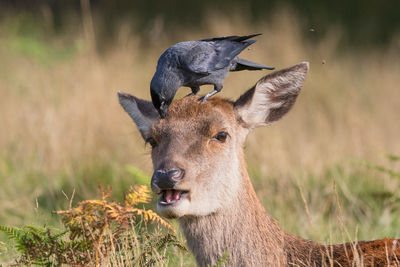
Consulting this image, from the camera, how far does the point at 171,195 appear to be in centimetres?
392

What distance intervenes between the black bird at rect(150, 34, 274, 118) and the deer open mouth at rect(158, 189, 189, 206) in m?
0.46

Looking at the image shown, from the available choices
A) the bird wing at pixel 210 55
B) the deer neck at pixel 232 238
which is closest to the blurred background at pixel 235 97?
the deer neck at pixel 232 238

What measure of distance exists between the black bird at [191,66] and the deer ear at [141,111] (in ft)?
2.78

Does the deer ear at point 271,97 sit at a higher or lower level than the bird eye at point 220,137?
higher

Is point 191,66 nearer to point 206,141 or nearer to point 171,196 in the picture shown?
point 206,141

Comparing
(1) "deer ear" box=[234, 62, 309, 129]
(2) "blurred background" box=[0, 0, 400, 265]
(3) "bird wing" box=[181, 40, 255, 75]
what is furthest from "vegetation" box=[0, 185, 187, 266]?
(1) "deer ear" box=[234, 62, 309, 129]

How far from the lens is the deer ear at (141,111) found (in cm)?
480

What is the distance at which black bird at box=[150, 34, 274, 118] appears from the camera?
3713 millimetres

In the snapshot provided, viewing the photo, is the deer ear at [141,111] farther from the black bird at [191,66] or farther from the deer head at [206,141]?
the black bird at [191,66]

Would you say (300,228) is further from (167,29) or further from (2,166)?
(167,29)

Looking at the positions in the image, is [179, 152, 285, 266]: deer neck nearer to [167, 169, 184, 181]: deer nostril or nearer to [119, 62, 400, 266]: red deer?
[119, 62, 400, 266]: red deer

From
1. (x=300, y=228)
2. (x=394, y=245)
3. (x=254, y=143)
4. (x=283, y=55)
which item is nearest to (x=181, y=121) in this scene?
(x=394, y=245)

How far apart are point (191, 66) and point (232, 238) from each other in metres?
1.10

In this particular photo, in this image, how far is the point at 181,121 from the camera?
14.2ft
